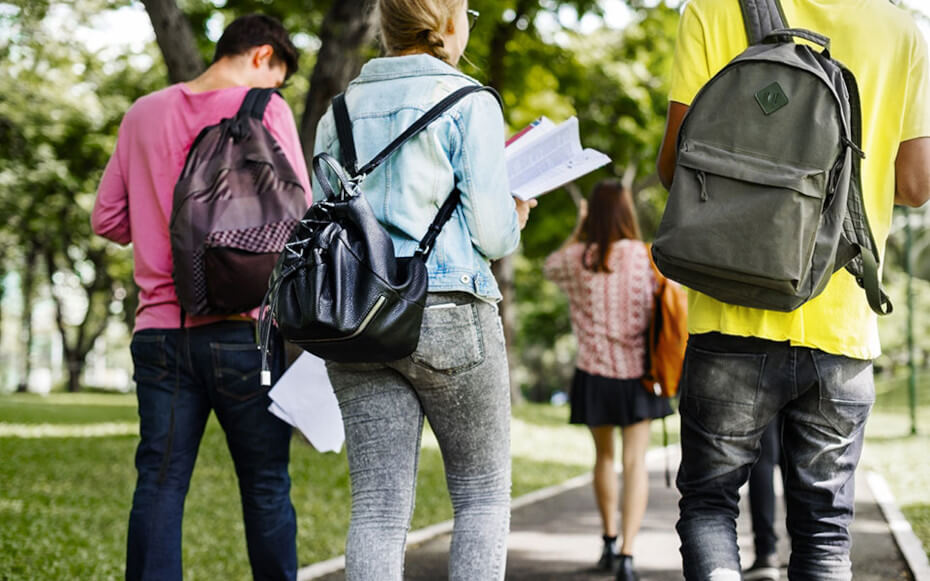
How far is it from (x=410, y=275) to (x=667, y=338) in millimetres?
2875

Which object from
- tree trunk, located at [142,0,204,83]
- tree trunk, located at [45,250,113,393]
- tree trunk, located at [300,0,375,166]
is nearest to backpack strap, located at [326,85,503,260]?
tree trunk, located at [142,0,204,83]

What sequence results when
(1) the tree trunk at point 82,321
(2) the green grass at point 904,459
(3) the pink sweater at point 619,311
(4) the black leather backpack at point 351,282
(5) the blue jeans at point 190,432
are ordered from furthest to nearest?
(1) the tree trunk at point 82,321, (2) the green grass at point 904,459, (3) the pink sweater at point 619,311, (5) the blue jeans at point 190,432, (4) the black leather backpack at point 351,282

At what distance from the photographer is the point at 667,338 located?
5082 mm

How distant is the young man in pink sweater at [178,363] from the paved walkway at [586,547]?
1.63 m

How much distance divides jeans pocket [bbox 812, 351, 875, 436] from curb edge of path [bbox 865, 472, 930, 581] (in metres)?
2.73

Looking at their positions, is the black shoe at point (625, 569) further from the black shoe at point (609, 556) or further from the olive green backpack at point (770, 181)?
the olive green backpack at point (770, 181)

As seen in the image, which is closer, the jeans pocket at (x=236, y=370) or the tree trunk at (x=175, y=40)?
the jeans pocket at (x=236, y=370)

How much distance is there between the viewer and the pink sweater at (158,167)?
11.1 ft

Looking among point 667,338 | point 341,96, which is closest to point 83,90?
point 667,338

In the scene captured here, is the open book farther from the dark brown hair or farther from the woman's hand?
the dark brown hair

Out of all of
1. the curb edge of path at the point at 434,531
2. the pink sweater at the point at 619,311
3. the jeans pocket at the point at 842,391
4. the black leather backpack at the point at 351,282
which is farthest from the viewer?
the pink sweater at the point at 619,311

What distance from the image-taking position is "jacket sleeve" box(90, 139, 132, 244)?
3520 mm

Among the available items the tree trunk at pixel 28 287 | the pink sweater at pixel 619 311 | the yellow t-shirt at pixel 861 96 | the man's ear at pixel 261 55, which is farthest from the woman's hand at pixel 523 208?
the tree trunk at pixel 28 287

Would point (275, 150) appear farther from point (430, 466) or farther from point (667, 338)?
point (430, 466)
